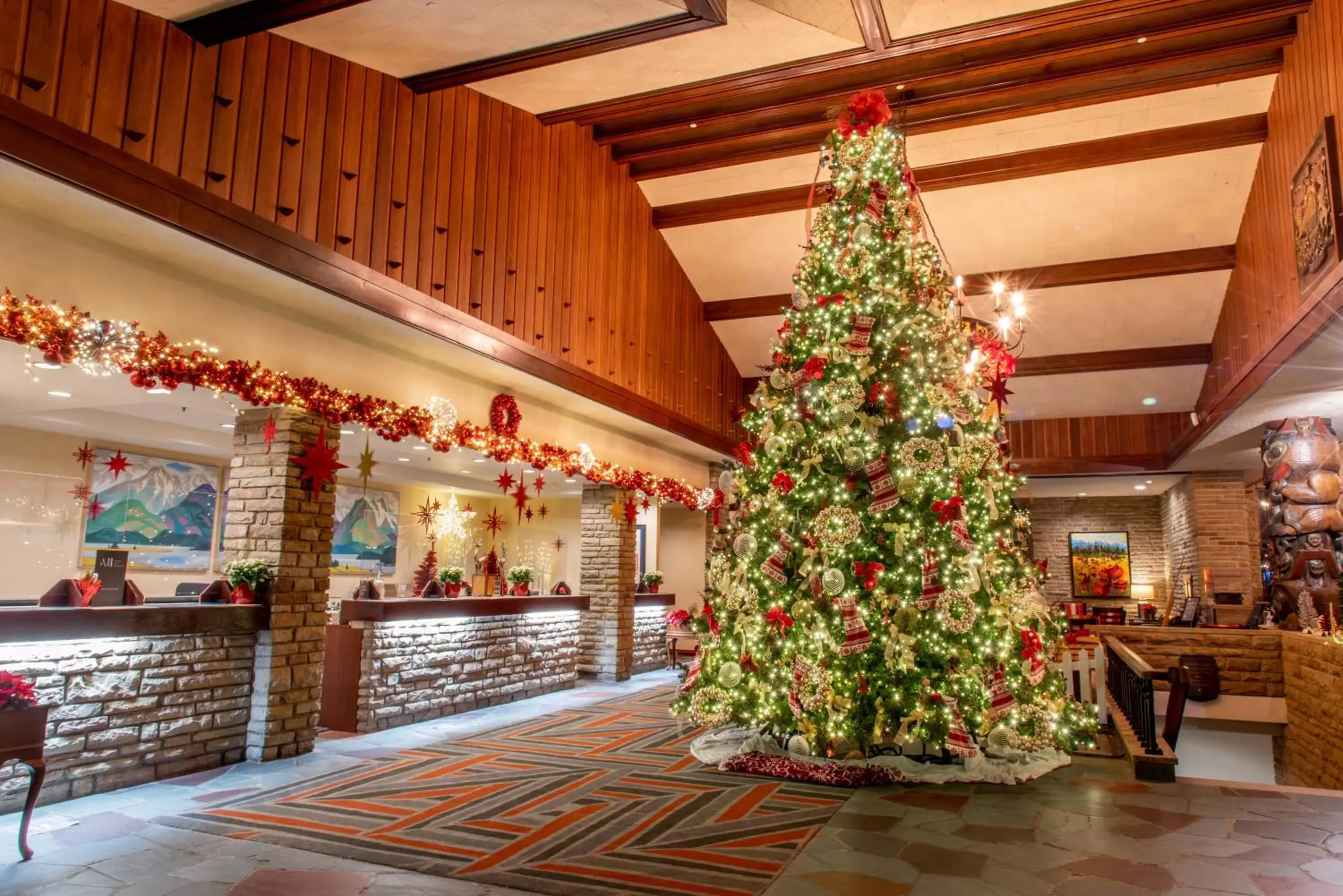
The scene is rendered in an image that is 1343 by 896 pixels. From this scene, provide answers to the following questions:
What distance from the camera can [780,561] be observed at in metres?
5.54

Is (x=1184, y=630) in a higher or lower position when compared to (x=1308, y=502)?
lower

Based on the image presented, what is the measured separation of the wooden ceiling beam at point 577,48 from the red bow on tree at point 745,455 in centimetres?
277

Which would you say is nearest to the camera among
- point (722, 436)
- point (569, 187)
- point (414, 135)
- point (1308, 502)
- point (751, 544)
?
point (751, 544)

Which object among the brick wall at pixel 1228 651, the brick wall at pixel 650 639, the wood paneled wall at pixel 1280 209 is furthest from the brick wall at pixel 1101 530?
the brick wall at pixel 650 639

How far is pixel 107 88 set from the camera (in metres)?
4.31

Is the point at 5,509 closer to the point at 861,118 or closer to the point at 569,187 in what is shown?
the point at 569,187

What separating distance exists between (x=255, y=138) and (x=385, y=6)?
1142 millimetres

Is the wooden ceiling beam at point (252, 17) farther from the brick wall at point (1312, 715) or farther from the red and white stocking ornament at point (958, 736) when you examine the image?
the brick wall at point (1312, 715)

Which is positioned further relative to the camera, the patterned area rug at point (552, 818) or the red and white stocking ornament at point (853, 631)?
the red and white stocking ornament at point (853, 631)

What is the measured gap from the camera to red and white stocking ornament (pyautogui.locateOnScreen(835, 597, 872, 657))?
17.1ft

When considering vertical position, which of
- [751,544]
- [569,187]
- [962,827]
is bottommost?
[962,827]

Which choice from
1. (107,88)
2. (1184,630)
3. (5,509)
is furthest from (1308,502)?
(5,509)

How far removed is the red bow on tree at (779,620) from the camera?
17.7ft

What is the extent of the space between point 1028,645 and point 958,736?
816mm
